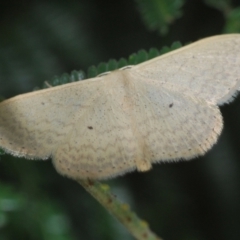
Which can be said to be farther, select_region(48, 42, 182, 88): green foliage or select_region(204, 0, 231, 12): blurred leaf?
select_region(204, 0, 231, 12): blurred leaf

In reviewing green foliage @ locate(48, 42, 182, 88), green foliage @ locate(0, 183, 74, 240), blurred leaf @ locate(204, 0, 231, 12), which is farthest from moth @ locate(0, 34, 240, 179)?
blurred leaf @ locate(204, 0, 231, 12)

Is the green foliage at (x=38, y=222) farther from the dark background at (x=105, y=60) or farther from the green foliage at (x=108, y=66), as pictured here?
the green foliage at (x=108, y=66)

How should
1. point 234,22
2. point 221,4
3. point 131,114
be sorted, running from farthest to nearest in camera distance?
point 221,4 → point 234,22 → point 131,114

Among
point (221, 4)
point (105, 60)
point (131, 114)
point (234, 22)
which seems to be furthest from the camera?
point (105, 60)

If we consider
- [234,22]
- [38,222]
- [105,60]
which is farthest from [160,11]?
[38,222]

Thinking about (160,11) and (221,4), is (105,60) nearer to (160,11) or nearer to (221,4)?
(160,11)

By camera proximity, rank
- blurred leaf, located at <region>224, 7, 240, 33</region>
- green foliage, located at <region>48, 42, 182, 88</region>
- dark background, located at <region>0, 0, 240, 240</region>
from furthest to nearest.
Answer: dark background, located at <region>0, 0, 240, 240</region>, blurred leaf, located at <region>224, 7, 240, 33</region>, green foliage, located at <region>48, 42, 182, 88</region>

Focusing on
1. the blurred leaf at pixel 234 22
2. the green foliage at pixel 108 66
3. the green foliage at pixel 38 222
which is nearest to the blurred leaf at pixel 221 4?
the blurred leaf at pixel 234 22

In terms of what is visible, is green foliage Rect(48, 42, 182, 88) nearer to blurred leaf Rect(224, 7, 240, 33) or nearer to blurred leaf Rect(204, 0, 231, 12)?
blurred leaf Rect(224, 7, 240, 33)
